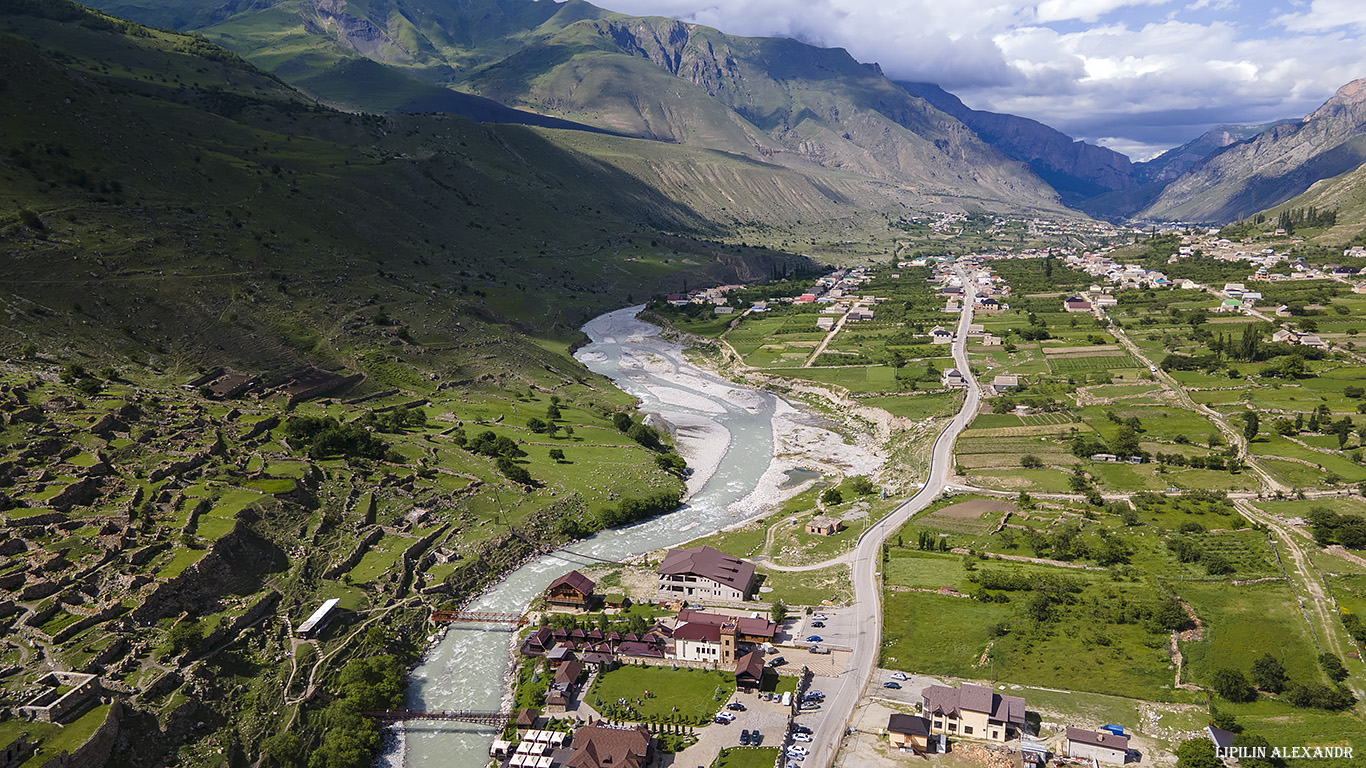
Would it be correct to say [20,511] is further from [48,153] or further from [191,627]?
[48,153]

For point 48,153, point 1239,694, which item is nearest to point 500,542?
point 1239,694

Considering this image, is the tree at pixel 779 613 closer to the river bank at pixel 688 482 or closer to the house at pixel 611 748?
the house at pixel 611 748

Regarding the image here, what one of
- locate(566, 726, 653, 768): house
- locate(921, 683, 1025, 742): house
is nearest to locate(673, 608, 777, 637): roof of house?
locate(566, 726, 653, 768): house

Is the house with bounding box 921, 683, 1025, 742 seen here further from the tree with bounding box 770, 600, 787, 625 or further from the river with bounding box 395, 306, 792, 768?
the river with bounding box 395, 306, 792, 768

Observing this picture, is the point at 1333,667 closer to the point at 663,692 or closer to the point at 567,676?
the point at 663,692

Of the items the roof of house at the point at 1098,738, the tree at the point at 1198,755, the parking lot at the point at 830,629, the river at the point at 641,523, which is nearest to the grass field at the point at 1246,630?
the tree at the point at 1198,755

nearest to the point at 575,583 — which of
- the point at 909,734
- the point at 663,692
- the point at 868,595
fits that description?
the point at 663,692
